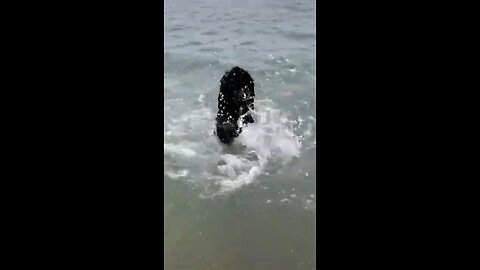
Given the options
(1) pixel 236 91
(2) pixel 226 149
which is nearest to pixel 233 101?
(1) pixel 236 91

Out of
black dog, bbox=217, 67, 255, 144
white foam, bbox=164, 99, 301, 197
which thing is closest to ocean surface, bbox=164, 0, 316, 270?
white foam, bbox=164, 99, 301, 197

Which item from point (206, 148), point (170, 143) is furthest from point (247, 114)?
point (170, 143)

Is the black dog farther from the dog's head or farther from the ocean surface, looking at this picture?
the ocean surface

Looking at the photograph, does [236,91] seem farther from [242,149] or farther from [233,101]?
[242,149]

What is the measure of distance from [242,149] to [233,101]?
28.6 inches

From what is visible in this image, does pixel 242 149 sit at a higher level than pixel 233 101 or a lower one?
lower

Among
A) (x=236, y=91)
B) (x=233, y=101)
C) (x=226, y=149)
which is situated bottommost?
(x=226, y=149)

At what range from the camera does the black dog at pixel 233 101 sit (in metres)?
6.07

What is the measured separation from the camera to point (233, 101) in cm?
621

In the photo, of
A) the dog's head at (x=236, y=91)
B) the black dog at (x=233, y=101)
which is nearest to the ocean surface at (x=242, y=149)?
the black dog at (x=233, y=101)

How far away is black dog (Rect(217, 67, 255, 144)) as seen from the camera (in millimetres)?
6070
